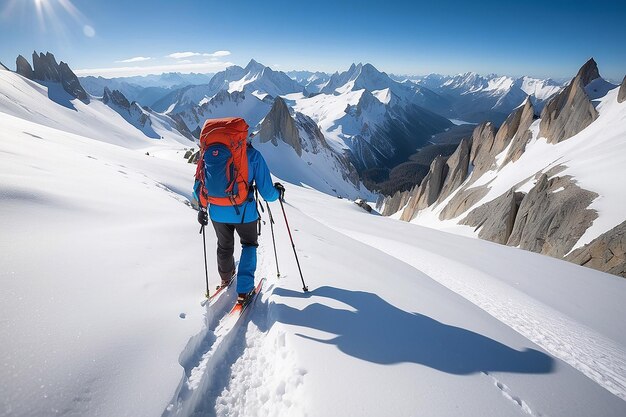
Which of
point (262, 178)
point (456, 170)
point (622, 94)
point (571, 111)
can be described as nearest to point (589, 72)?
point (571, 111)

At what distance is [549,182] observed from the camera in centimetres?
3188

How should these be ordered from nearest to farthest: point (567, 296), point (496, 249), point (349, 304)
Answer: point (349, 304), point (567, 296), point (496, 249)

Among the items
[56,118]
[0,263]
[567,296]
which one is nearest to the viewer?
[0,263]

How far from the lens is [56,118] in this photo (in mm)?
68500

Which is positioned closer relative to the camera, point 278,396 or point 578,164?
point 278,396

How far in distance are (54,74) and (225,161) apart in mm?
164853

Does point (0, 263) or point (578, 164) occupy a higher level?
point (578, 164)

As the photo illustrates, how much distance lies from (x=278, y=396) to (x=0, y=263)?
347 centimetres

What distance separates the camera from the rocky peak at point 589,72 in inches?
2447

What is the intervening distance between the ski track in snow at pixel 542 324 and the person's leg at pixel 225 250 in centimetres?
582

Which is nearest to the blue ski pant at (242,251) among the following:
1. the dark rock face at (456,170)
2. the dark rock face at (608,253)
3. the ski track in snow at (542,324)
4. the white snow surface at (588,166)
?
the ski track in snow at (542,324)

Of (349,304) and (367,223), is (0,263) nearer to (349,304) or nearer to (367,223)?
(349,304)

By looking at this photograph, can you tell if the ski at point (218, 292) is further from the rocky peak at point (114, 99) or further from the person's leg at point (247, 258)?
the rocky peak at point (114, 99)

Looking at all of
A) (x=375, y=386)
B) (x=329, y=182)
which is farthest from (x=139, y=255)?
→ (x=329, y=182)
